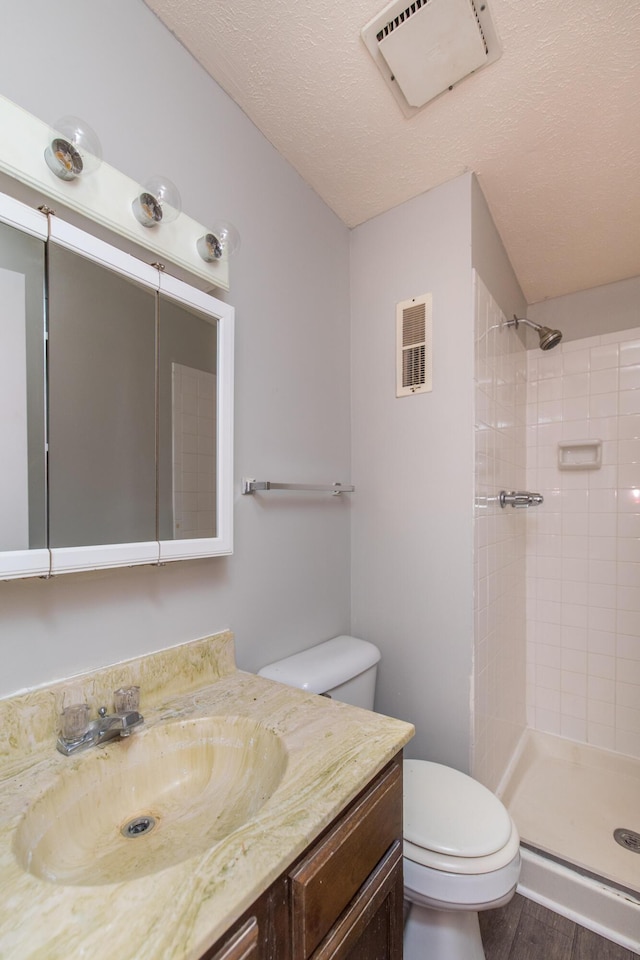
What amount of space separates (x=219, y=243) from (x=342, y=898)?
1.37 meters

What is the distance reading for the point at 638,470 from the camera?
6.91ft

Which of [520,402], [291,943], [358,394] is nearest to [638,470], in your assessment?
[520,402]

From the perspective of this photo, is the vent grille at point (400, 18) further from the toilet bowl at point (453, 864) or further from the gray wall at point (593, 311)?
the toilet bowl at point (453, 864)

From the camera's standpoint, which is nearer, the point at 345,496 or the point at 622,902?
the point at 622,902

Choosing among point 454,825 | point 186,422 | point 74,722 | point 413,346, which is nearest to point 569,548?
point 413,346

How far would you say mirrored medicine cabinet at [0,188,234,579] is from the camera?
31.0 inches

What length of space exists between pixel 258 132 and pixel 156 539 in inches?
50.7

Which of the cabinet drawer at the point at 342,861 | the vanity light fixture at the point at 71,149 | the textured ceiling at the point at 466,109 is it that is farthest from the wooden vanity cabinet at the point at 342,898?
the textured ceiling at the point at 466,109

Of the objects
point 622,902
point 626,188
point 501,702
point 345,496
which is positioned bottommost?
point 622,902

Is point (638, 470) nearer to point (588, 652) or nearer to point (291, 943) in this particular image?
point (588, 652)

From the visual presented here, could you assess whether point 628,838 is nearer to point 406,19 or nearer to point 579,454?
point 579,454

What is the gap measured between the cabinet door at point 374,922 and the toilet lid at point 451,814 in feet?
0.83

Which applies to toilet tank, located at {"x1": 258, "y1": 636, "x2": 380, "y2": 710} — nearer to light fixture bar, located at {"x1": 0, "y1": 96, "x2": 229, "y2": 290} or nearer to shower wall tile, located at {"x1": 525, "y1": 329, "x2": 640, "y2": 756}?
light fixture bar, located at {"x1": 0, "y1": 96, "x2": 229, "y2": 290}

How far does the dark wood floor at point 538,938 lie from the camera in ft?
4.26
